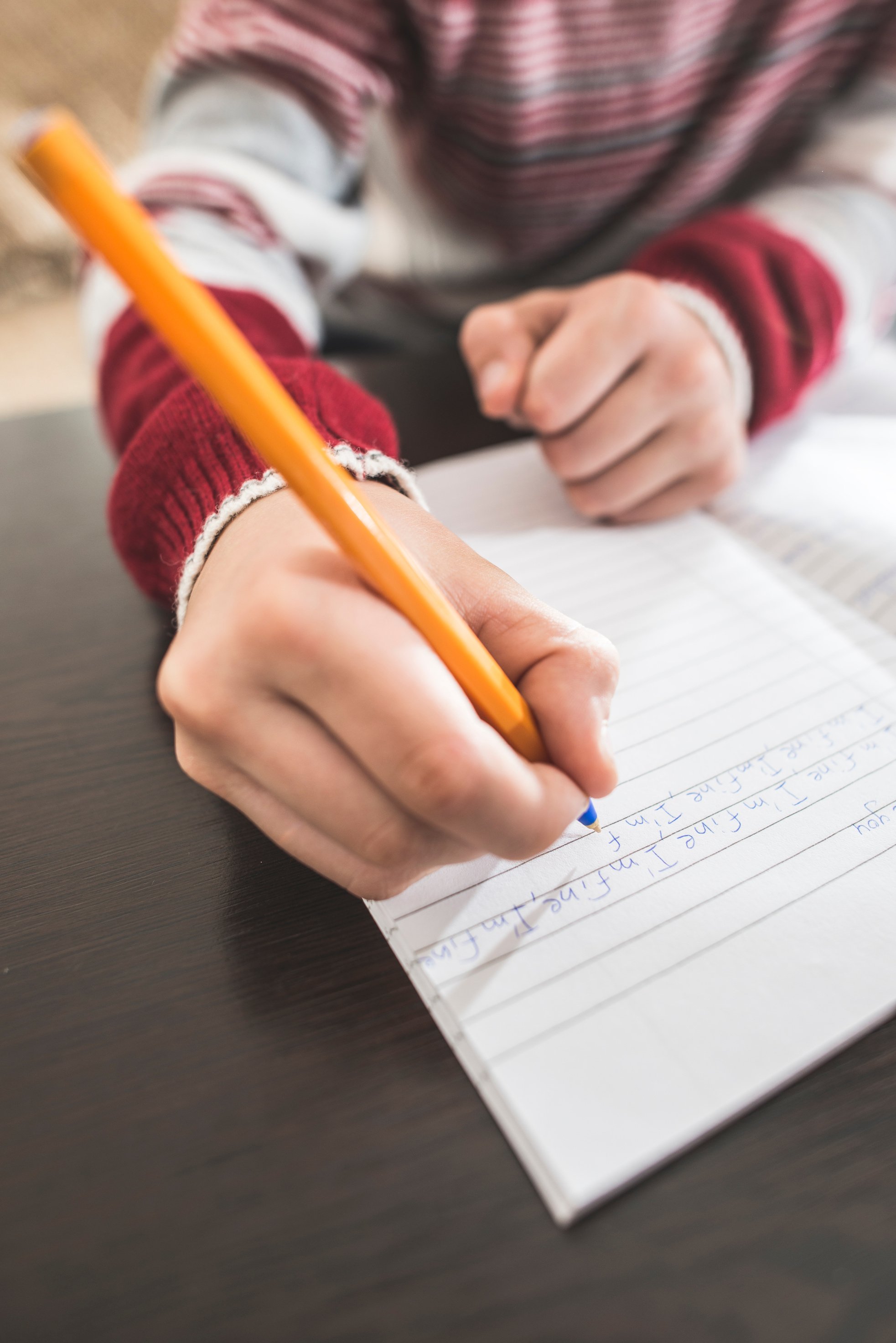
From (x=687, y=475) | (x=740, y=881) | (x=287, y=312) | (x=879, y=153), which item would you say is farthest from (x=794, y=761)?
(x=879, y=153)

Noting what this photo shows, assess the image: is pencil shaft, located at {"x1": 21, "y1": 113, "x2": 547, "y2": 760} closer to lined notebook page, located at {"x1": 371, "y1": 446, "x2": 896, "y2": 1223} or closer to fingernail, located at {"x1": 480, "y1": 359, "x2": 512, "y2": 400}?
lined notebook page, located at {"x1": 371, "y1": 446, "x2": 896, "y2": 1223}

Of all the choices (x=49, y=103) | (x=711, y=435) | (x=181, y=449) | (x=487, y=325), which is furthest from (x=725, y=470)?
(x=49, y=103)

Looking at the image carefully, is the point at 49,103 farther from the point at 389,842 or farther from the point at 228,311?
the point at 389,842

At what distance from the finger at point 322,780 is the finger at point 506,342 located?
0.20 metres

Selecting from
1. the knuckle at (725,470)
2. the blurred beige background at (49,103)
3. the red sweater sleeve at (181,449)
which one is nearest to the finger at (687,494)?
Result: the knuckle at (725,470)

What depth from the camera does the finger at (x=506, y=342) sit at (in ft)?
1.02

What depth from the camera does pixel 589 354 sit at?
304 millimetres

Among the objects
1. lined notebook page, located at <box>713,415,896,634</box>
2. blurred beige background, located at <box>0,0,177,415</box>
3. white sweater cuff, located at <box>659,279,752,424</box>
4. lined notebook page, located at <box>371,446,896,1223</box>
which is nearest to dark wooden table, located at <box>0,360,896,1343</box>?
lined notebook page, located at <box>371,446,896,1223</box>

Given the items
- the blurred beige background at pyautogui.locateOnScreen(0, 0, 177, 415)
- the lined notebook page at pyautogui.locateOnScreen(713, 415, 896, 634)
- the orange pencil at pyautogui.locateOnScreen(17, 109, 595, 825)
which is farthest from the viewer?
the blurred beige background at pyautogui.locateOnScreen(0, 0, 177, 415)

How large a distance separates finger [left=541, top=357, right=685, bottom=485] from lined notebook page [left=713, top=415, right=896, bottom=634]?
54 mm

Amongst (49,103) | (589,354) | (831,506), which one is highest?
(49,103)

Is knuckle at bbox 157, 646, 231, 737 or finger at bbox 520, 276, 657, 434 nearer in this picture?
knuckle at bbox 157, 646, 231, 737

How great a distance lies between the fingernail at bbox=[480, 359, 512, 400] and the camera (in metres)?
0.31

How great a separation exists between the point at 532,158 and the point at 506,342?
25 centimetres
